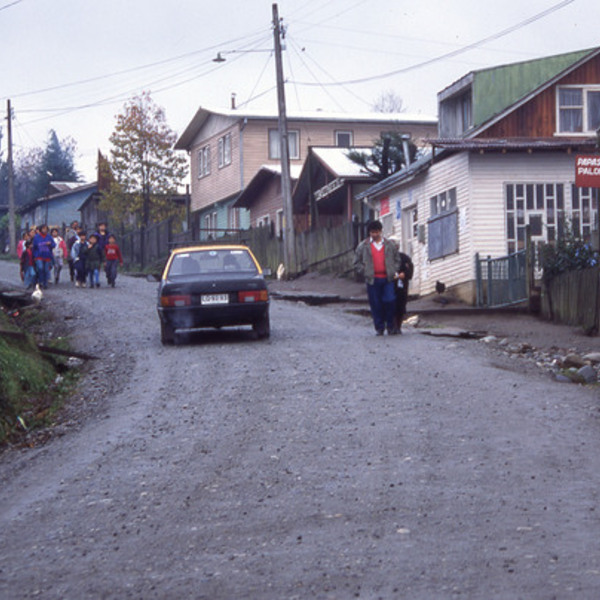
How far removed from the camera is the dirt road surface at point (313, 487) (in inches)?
233

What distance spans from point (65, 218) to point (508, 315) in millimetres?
63681

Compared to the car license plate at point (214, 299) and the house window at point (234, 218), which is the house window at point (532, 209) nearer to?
the car license plate at point (214, 299)

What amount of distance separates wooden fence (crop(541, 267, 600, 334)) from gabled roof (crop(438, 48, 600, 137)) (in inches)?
409

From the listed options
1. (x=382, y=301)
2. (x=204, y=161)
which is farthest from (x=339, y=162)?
(x=382, y=301)

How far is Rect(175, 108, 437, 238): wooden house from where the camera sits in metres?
53.2

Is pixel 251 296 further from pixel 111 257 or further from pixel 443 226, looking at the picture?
pixel 111 257

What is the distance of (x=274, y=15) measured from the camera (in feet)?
122

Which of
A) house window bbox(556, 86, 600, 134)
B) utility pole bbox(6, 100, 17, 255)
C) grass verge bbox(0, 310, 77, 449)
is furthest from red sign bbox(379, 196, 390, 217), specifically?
utility pole bbox(6, 100, 17, 255)

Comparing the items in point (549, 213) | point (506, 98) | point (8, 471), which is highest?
point (506, 98)

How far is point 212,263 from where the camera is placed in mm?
19219

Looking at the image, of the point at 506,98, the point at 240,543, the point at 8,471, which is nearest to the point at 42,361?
the point at 8,471

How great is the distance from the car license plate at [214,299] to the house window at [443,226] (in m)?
12.7

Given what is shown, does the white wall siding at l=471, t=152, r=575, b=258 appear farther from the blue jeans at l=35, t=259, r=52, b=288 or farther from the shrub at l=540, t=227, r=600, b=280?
the blue jeans at l=35, t=259, r=52, b=288

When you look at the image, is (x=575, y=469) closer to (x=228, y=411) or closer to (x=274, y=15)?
(x=228, y=411)
